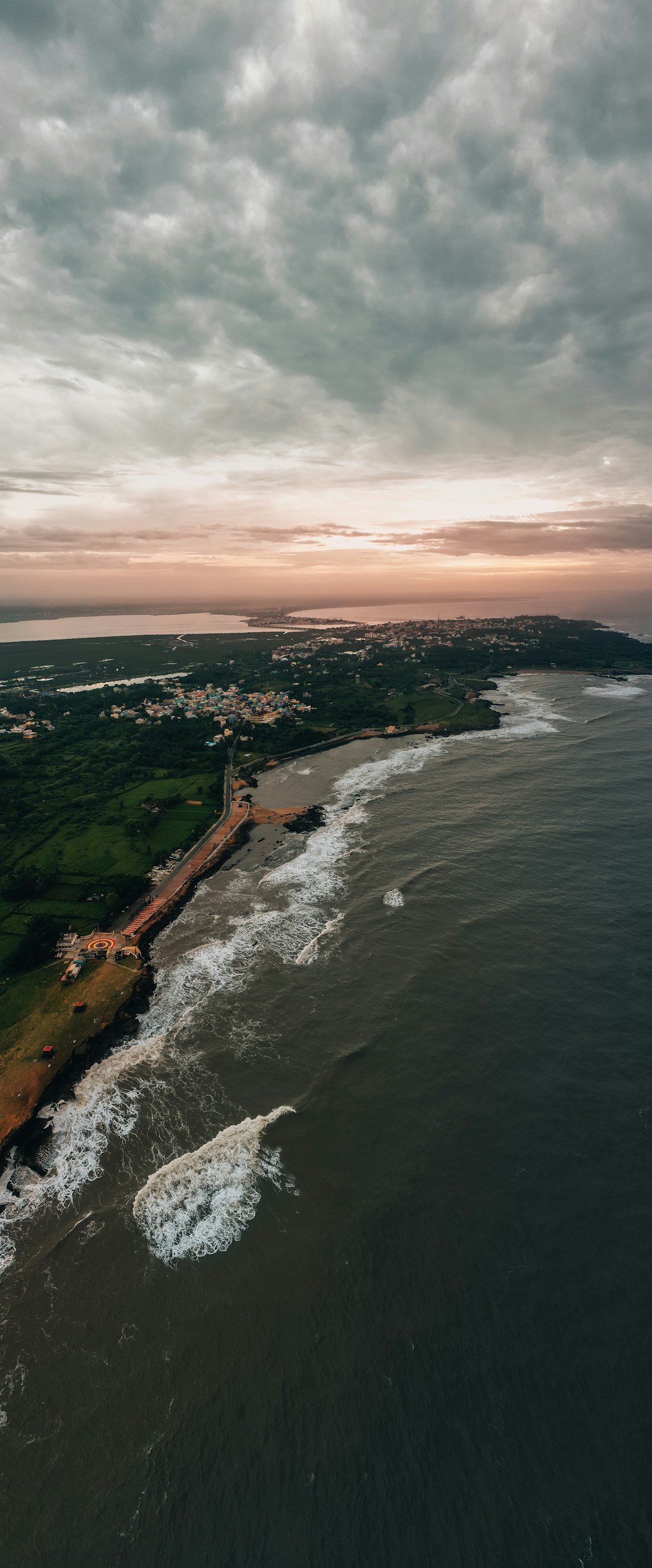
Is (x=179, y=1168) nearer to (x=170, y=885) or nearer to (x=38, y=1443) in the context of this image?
(x=38, y=1443)

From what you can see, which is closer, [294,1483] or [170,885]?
[294,1483]

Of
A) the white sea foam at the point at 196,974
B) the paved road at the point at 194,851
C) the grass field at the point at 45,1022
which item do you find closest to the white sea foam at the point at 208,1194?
the white sea foam at the point at 196,974

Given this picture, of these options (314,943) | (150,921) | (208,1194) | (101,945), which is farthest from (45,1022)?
(314,943)

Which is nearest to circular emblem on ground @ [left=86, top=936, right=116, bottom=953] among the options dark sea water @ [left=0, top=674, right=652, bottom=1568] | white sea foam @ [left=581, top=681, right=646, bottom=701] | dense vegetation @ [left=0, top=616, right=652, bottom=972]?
dense vegetation @ [left=0, top=616, right=652, bottom=972]

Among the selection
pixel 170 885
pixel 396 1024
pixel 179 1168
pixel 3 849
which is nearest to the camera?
pixel 179 1168

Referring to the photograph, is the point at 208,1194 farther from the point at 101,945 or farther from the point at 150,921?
the point at 150,921

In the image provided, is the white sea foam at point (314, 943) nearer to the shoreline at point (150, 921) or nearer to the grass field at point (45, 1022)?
the shoreline at point (150, 921)

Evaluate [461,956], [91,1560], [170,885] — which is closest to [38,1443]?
[91,1560]
